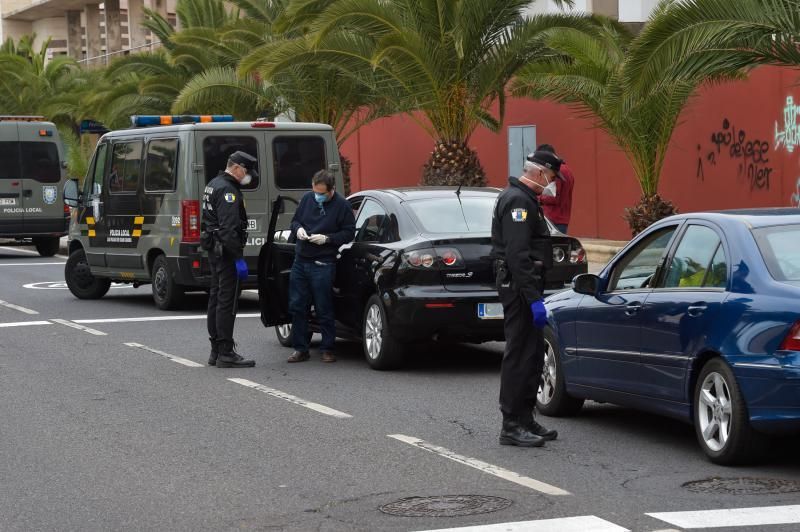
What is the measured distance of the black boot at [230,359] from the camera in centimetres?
1227

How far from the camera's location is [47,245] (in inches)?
1220

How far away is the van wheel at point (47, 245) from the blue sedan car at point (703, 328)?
23.4 metres

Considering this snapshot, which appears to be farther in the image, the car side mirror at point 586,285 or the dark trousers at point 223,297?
the dark trousers at point 223,297

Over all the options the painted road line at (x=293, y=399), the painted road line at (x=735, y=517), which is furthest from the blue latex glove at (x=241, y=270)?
the painted road line at (x=735, y=517)

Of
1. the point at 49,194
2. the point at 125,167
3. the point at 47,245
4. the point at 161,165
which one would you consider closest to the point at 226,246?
the point at 161,165

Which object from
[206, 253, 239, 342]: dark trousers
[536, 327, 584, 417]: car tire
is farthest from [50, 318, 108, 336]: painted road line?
[536, 327, 584, 417]: car tire

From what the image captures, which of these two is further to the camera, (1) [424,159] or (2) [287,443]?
(1) [424,159]

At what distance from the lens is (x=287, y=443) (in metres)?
8.64

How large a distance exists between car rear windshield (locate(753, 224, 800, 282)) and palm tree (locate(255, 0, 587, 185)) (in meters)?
13.9

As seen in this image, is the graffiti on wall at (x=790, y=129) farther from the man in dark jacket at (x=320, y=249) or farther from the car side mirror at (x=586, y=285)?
the car side mirror at (x=586, y=285)

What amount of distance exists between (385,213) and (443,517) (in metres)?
5.84

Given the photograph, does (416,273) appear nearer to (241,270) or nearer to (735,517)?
(241,270)

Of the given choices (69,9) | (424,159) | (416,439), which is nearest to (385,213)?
(416,439)

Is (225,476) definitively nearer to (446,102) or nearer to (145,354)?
(145,354)
